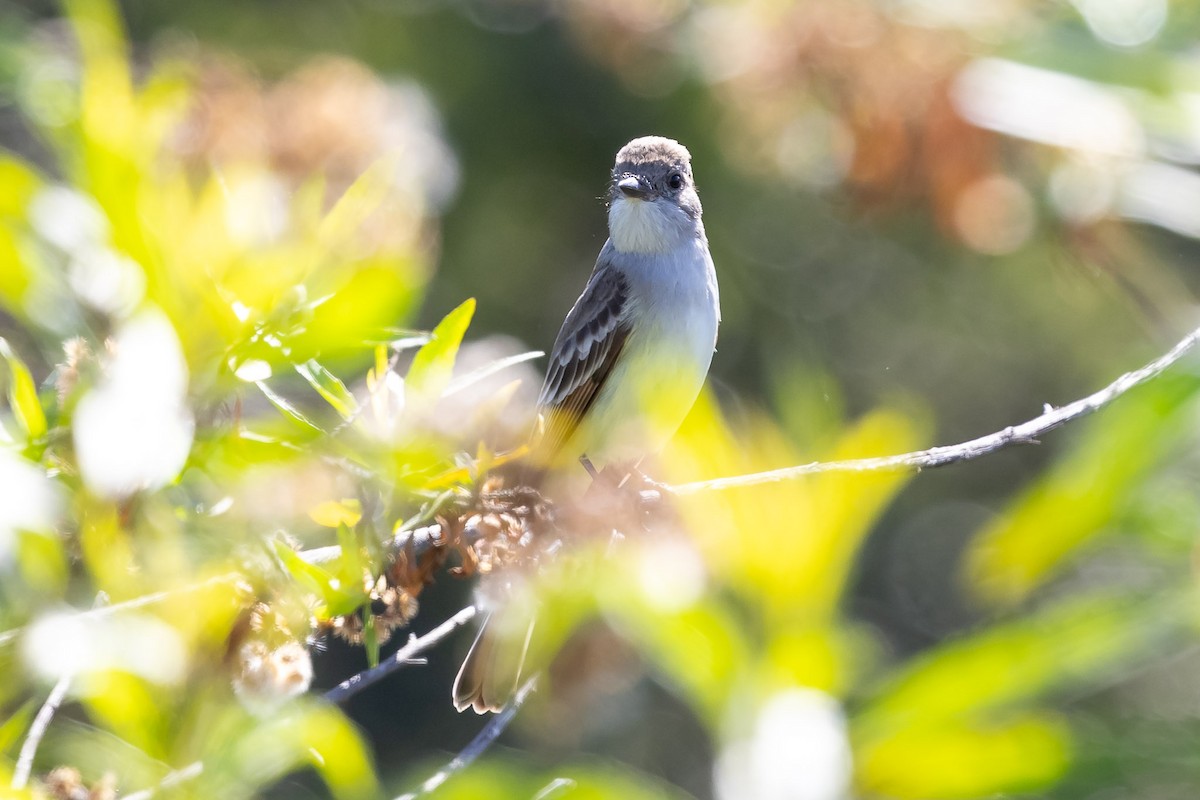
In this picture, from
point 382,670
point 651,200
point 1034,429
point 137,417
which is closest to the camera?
point 137,417

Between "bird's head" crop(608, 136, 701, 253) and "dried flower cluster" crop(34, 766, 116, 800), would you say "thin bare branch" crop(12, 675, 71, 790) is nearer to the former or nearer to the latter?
"dried flower cluster" crop(34, 766, 116, 800)

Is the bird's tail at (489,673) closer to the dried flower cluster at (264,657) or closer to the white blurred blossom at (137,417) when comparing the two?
the dried flower cluster at (264,657)

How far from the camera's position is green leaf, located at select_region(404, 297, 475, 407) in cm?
271

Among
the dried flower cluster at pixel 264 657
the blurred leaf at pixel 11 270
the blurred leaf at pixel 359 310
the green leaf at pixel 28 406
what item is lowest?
the dried flower cluster at pixel 264 657

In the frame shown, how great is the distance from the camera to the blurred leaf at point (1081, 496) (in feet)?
4.99

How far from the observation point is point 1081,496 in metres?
1.56

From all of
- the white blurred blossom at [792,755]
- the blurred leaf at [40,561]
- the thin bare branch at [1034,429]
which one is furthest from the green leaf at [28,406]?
the white blurred blossom at [792,755]

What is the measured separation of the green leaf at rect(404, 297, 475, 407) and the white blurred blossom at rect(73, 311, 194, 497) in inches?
Result: 17.8

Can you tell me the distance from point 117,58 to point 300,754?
1444mm

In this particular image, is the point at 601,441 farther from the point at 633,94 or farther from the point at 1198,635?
the point at 633,94

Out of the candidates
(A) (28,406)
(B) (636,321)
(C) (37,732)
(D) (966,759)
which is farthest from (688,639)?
(B) (636,321)

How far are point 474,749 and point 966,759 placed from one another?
1.35 metres

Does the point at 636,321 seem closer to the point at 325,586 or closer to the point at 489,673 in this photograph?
the point at 489,673

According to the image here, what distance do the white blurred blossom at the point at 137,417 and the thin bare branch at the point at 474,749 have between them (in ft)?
2.04
